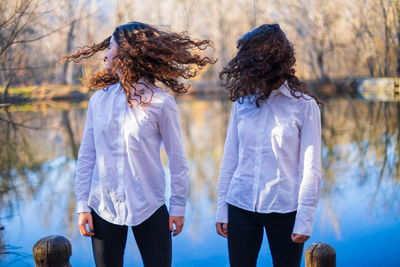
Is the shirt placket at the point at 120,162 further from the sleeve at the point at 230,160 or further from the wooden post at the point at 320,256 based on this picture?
the wooden post at the point at 320,256

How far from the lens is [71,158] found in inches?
362

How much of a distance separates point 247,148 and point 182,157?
0.97 ft

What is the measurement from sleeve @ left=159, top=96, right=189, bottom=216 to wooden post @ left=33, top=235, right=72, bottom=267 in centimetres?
57

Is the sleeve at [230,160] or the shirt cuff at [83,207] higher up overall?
the sleeve at [230,160]

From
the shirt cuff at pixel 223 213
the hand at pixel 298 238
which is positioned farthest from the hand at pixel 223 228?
the hand at pixel 298 238

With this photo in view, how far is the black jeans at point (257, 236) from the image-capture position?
197 cm

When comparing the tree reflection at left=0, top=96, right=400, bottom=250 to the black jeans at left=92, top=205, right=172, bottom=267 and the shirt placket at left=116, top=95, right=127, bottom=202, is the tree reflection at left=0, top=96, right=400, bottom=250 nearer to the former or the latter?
the black jeans at left=92, top=205, right=172, bottom=267

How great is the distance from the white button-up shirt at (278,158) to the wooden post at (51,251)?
2.50 feet

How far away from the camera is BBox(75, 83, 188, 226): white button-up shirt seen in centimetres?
196

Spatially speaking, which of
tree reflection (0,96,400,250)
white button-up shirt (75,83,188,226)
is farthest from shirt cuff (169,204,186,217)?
tree reflection (0,96,400,250)

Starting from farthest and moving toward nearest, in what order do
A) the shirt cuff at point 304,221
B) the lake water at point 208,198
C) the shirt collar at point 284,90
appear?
the lake water at point 208,198
the shirt collar at point 284,90
the shirt cuff at point 304,221

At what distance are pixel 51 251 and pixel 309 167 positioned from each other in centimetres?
125

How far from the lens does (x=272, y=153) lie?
1994mm

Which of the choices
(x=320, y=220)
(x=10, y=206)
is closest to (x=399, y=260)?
(x=320, y=220)
